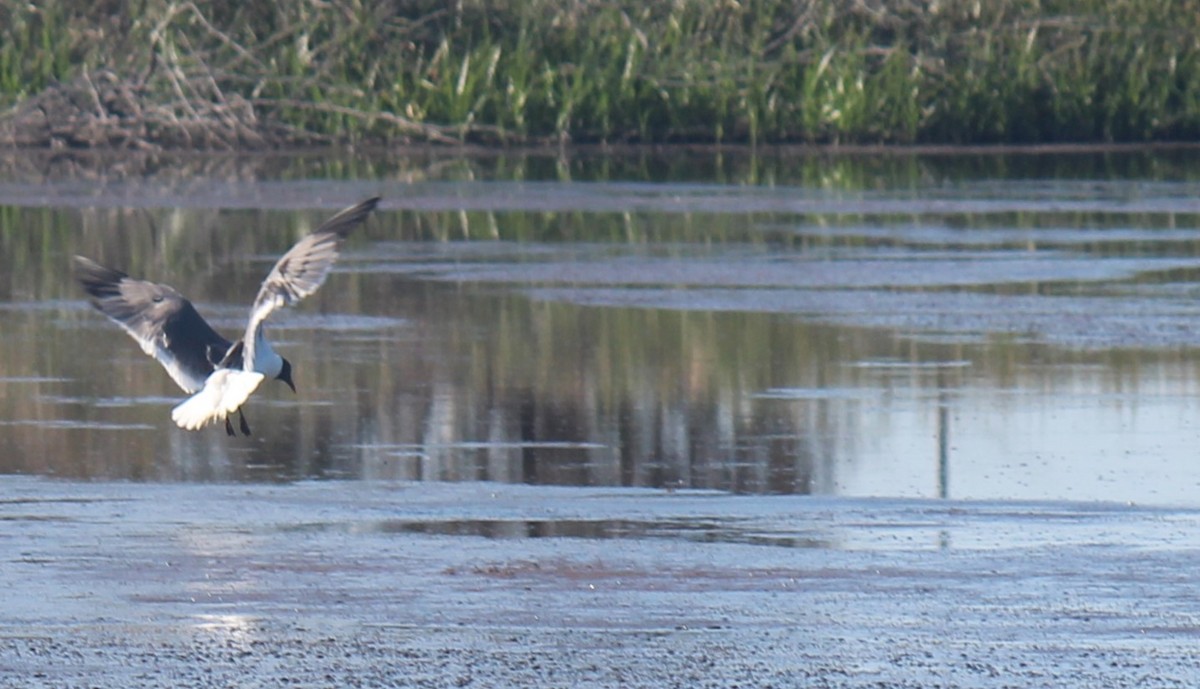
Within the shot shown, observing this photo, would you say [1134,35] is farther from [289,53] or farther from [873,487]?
[873,487]

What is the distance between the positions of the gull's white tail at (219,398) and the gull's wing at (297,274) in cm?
10

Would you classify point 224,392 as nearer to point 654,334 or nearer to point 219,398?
point 219,398

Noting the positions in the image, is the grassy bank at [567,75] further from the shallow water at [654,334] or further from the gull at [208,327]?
the gull at [208,327]

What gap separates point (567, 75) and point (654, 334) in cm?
1285

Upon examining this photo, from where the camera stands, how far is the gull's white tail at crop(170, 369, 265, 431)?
720cm

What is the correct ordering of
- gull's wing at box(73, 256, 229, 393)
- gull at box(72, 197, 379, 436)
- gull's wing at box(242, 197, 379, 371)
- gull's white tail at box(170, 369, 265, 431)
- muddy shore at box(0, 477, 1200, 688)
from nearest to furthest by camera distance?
muddy shore at box(0, 477, 1200, 688)
gull's white tail at box(170, 369, 265, 431)
gull at box(72, 197, 379, 436)
gull's wing at box(242, 197, 379, 371)
gull's wing at box(73, 256, 229, 393)

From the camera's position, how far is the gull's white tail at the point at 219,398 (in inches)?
283

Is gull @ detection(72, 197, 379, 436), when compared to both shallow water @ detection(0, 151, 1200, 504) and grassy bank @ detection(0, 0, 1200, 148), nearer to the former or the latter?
shallow water @ detection(0, 151, 1200, 504)

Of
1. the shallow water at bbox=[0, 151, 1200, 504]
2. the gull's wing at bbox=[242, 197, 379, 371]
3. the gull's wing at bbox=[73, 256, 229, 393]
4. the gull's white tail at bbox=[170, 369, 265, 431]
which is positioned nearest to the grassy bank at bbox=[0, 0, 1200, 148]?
the shallow water at bbox=[0, 151, 1200, 504]

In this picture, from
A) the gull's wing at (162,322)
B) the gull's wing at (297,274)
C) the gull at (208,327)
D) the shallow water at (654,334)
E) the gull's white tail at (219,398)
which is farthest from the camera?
the shallow water at (654,334)

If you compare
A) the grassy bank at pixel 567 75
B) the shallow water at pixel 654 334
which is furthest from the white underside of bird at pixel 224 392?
the grassy bank at pixel 567 75

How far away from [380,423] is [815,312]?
3.62m

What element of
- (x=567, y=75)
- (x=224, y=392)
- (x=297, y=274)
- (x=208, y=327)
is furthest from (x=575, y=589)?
(x=567, y=75)

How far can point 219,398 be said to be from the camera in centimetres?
732
